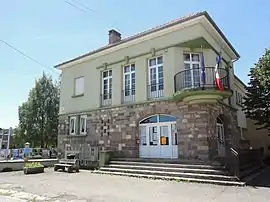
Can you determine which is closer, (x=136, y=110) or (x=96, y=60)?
(x=136, y=110)

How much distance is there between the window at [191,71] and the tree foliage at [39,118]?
21989mm

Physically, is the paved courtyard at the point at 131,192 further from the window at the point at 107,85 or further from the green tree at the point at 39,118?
the green tree at the point at 39,118

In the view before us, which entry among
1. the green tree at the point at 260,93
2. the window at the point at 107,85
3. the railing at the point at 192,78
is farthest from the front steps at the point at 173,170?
the green tree at the point at 260,93

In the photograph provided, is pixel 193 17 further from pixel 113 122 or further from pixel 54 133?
pixel 54 133

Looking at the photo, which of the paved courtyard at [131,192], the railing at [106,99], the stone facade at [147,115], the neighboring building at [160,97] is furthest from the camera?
the railing at [106,99]

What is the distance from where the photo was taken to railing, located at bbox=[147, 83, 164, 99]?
1456cm

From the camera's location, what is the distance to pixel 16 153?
77.5ft

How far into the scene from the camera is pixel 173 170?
37.5ft

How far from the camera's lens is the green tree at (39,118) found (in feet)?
102

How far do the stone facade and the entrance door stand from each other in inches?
18.0

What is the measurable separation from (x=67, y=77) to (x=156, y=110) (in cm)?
944

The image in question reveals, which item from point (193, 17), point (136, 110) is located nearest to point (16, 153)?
point (136, 110)

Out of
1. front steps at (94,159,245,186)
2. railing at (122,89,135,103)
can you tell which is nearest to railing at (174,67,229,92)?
railing at (122,89,135,103)

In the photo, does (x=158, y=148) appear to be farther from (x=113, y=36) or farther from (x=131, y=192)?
(x=113, y=36)
